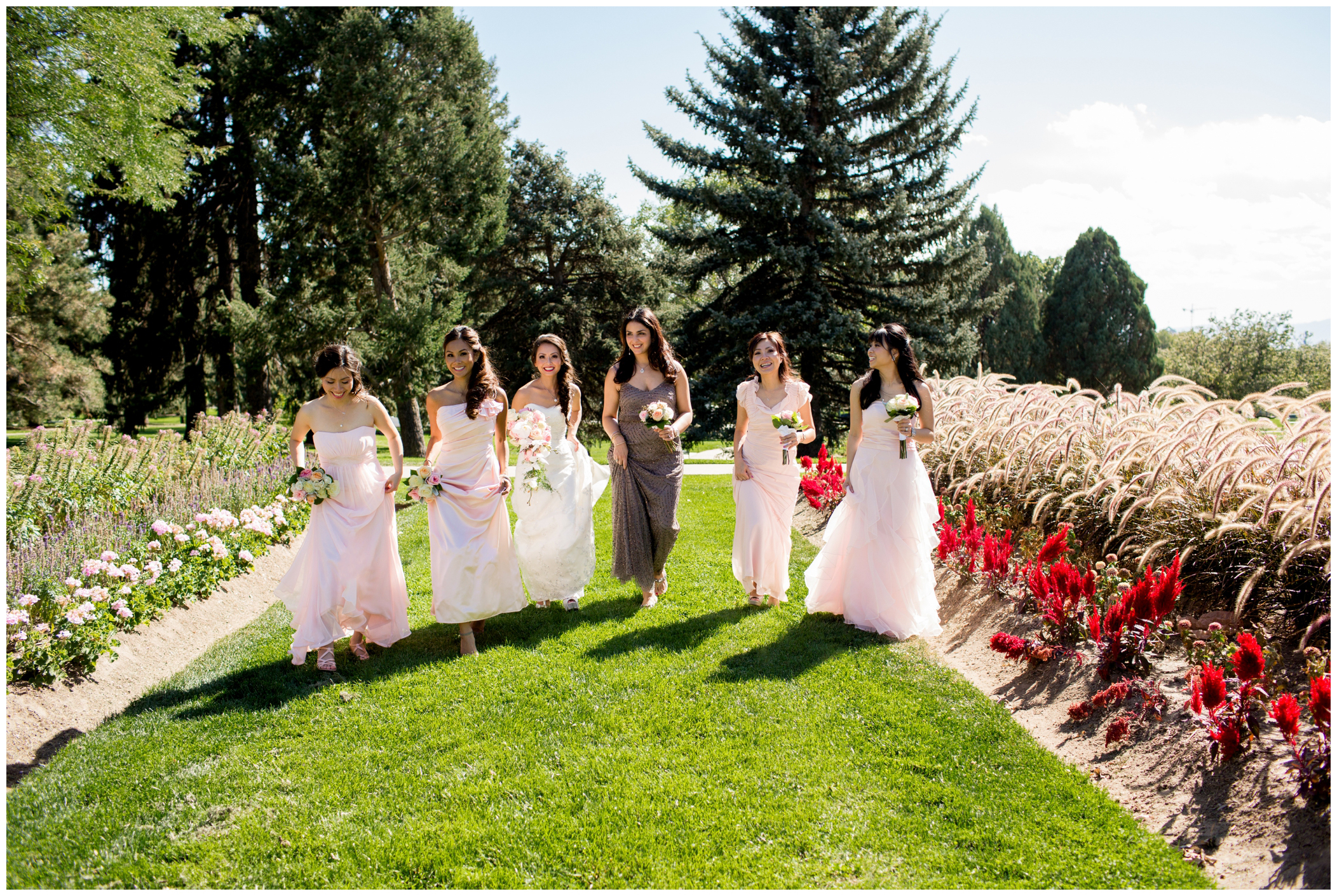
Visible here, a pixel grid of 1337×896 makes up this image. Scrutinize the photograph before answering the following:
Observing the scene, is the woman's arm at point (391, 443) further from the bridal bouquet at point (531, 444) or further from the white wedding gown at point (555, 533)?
the white wedding gown at point (555, 533)

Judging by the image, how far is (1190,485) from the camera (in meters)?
4.97

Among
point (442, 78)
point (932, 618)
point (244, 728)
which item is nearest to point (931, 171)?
point (442, 78)

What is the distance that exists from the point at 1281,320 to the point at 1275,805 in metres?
32.8

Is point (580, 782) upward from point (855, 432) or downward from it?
downward

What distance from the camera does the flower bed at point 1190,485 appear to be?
4098 millimetres

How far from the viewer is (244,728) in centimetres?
429

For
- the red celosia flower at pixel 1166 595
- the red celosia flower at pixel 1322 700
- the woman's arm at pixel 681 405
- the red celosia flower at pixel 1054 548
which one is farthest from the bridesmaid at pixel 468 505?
the red celosia flower at pixel 1322 700

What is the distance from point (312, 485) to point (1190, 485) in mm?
5834

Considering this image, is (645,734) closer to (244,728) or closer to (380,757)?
(380,757)

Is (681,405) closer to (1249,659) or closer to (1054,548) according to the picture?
(1054,548)

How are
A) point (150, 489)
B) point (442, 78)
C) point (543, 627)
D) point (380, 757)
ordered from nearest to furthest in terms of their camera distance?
point (380, 757) < point (543, 627) < point (150, 489) < point (442, 78)

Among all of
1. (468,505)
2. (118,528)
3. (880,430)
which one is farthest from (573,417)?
(118,528)

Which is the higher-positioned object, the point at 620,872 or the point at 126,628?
the point at 126,628

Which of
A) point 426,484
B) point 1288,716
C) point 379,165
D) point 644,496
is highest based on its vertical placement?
point 379,165
